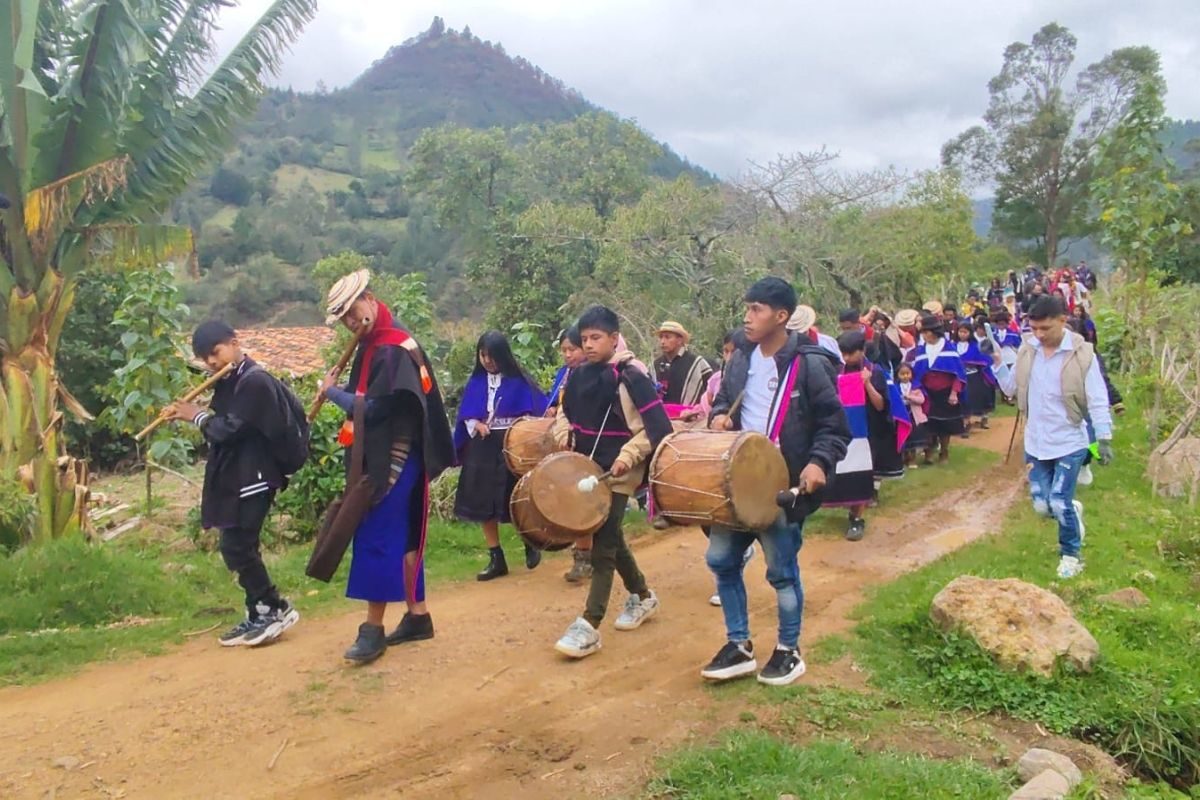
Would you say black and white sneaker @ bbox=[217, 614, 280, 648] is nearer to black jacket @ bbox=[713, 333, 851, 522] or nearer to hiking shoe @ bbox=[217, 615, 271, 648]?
hiking shoe @ bbox=[217, 615, 271, 648]

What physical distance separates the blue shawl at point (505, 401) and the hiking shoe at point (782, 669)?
2867mm

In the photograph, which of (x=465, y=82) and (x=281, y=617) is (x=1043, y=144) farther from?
(x=465, y=82)

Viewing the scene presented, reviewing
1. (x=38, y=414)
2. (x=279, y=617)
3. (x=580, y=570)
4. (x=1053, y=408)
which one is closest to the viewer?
(x=279, y=617)

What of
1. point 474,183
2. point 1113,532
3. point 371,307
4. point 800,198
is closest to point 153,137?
point 371,307

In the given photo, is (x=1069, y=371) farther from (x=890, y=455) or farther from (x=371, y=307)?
(x=371, y=307)

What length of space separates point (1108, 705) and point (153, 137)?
7.70m

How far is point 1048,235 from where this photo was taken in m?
39.4

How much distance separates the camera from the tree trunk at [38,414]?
22.2ft

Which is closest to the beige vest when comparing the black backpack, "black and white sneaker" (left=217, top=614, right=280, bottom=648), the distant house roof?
the black backpack

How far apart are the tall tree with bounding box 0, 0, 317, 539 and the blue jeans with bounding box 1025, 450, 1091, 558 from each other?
679 cm

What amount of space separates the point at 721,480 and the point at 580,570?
2.75 meters

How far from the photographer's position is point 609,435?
5.50 metres

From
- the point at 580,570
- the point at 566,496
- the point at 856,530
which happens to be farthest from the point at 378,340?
the point at 856,530

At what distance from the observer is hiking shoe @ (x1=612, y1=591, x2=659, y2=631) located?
5578 millimetres
